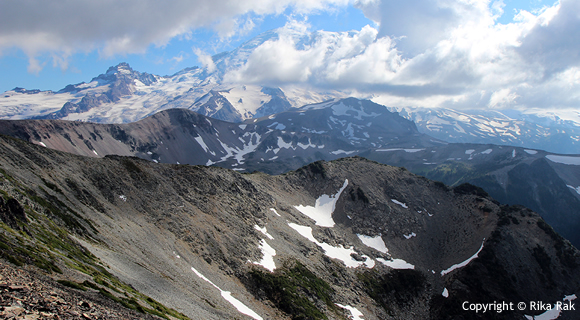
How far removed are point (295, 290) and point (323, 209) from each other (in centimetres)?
5197

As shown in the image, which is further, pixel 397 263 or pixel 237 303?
pixel 397 263

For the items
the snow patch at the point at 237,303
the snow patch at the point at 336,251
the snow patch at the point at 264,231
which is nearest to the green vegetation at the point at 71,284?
the snow patch at the point at 237,303

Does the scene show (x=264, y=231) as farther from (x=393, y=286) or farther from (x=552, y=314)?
(x=552, y=314)

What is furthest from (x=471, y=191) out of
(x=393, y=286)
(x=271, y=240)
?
(x=271, y=240)

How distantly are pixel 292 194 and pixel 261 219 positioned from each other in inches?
1184

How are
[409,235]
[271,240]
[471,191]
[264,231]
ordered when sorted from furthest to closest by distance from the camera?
[471,191] < [409,235] < [264,231] < [271,240]

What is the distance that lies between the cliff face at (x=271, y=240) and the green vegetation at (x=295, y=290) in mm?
285

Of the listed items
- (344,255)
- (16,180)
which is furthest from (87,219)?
(344,255)

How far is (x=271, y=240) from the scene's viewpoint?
250 feet

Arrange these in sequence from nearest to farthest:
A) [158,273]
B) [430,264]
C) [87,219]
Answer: [158,273], [87,219], [430,264]

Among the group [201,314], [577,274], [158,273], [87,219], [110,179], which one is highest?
[110,179]

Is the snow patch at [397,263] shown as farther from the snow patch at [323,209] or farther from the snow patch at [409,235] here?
the snow patch at [323,209]

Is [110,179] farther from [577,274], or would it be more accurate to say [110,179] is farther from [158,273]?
[577,274]

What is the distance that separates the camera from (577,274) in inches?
3344
